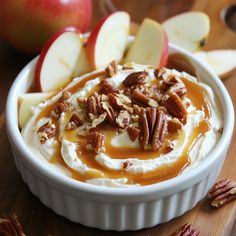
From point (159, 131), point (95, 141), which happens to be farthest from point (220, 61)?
point (95, 141)

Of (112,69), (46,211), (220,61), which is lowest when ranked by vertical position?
(46,211)

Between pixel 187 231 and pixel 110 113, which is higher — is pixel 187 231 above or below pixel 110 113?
below

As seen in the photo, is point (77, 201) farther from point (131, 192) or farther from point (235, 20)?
point (235, 20)

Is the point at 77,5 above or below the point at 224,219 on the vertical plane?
above

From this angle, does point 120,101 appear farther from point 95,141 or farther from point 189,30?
point 189,30

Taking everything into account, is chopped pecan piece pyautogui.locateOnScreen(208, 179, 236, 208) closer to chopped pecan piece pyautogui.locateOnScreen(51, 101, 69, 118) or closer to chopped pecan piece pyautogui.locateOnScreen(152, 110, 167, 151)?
chopped pecan piece pyautogui.locateOnScreen(152, 110, 167, 151)

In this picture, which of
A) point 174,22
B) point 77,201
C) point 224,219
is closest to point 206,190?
point 224,219
